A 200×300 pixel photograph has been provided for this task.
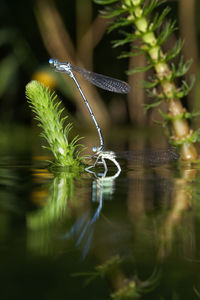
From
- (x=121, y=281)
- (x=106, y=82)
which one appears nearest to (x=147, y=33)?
(x=106, y=82)

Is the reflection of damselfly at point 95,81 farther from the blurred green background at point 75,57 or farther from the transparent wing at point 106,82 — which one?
the blurred green background at point 75,57

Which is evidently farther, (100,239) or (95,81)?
(95,81)

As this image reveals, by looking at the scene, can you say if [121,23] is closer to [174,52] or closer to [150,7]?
[150,7]

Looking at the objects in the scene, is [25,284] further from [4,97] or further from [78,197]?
[4,97]

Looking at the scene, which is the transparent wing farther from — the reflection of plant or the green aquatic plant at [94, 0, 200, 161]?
the reflection of plant

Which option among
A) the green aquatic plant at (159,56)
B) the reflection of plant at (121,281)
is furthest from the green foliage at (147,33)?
the reflection of plant at (121,281)

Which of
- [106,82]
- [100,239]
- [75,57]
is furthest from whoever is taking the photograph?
[75,57]
